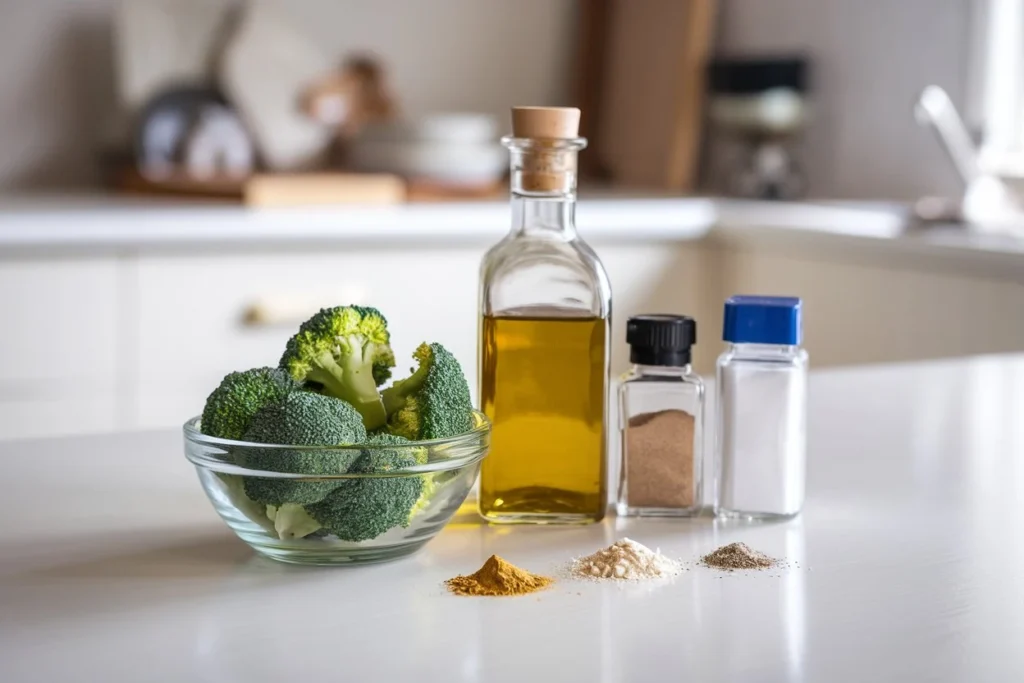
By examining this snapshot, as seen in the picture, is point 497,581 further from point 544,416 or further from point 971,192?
point 971,192

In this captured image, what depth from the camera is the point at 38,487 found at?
3.06 ft

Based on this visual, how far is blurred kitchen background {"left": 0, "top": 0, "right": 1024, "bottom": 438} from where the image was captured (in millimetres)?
2311

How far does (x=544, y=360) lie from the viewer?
2.74 feet

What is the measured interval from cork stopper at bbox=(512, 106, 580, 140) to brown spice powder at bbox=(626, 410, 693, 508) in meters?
0.20

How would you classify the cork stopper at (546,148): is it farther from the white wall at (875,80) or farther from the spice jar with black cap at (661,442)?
the white wall at (875,80)

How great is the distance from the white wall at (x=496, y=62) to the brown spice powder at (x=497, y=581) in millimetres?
2350

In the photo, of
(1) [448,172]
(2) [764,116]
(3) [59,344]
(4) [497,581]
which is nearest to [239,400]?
(4) [497,581]

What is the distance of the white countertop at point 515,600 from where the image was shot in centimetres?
59

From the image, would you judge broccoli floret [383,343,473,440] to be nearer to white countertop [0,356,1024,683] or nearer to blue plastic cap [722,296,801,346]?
white countertop [0,356,1024,683]

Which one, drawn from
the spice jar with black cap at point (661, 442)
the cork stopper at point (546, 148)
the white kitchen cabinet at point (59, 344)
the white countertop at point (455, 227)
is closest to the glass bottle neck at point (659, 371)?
the spice jar with black cap at point (661, 442)

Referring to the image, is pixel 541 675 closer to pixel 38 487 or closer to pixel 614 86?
pixel 38 487

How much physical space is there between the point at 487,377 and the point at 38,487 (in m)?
0.35

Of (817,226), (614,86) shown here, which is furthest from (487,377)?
(614,86)

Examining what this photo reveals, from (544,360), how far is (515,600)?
197 millimetres
